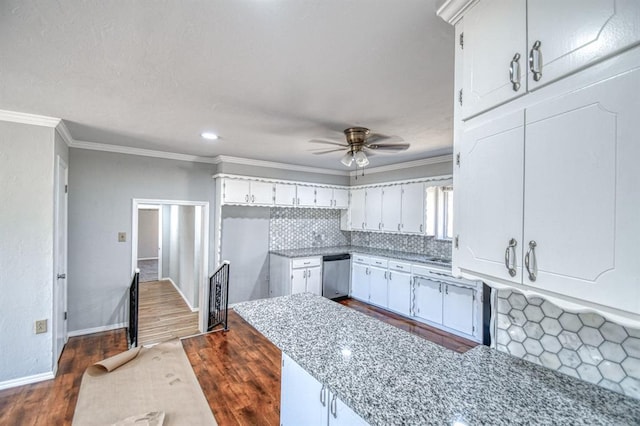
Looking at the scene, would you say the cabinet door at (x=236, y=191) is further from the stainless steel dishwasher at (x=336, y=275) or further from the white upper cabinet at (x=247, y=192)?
the stainless steel dishwasher at (x=336, y=275)

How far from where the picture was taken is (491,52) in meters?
1.13

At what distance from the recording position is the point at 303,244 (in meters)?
5.84

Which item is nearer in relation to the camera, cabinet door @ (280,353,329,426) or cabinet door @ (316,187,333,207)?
cabinet door @ (280,353,329,426)

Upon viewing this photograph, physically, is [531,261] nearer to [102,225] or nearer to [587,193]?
[587,193]

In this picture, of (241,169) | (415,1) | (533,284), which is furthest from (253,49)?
(241,169)

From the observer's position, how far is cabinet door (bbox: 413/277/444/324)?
13.5 feet

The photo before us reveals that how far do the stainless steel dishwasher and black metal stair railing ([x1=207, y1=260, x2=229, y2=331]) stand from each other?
1.73 metres

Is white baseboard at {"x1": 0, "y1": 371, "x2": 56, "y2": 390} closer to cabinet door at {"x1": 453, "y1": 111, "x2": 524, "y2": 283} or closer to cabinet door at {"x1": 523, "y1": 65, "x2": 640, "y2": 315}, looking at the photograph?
cabinet door at {"x1": 453, "y1": 111, "x2": 524, "y2": 283}

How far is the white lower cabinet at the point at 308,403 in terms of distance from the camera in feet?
4.32

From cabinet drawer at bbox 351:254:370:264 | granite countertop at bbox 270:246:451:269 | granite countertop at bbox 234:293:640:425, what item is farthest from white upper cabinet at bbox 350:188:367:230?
granite countertop at bbox 234:293:640:425

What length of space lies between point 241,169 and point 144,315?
300 cm

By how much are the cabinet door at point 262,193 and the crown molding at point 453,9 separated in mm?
3934

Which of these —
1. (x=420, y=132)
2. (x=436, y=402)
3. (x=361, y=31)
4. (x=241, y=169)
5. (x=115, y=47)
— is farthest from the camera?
(x=241, y=169)

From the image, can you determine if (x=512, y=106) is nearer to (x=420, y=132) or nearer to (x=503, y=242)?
(x=503, y=242)
